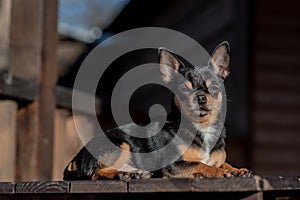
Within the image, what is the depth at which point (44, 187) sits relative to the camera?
2.45 m

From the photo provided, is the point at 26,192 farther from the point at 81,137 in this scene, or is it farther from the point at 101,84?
the point at 101,84

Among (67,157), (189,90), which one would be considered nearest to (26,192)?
(189,90)

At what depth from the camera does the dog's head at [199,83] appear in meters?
3.12

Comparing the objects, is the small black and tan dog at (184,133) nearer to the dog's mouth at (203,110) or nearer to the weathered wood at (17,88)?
the dog's mouth at (203,110)

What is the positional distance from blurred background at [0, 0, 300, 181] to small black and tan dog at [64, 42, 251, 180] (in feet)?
4.57

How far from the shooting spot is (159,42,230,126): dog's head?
3121 millimetres

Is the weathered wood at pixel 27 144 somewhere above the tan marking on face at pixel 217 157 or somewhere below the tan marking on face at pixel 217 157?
above

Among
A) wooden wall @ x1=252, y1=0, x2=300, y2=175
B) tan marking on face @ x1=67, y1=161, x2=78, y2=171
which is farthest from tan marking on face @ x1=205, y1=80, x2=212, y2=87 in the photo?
wooden wall @ x1=252, y1=0, x2=300, y2=175

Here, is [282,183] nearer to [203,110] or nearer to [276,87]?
[203,110]

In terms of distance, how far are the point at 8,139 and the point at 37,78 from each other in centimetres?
41

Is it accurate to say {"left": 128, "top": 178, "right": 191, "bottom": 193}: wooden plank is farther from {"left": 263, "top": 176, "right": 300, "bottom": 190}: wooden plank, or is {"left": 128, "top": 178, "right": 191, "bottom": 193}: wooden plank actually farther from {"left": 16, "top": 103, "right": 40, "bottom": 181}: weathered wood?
{"left": 16, "top": 103, "right": 40, "bottom": 181}: weathered wood

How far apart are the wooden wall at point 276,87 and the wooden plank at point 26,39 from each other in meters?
3.97

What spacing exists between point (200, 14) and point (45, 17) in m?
5.27

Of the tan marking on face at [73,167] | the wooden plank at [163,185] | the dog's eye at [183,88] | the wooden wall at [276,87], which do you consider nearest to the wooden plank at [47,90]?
the tan marking on face at [73,167]
